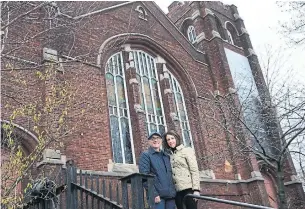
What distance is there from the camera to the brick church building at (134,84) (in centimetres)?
1002

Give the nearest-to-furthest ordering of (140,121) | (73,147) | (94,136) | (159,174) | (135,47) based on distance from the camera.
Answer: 1. (159,174)
2. (73,147)
3. (94,136)
4. (140,121)
5. (135,47)

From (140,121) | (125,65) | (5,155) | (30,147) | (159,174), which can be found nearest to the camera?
(159,174)

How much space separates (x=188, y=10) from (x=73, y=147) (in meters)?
13.1

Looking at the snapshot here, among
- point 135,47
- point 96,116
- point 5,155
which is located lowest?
point 5,155

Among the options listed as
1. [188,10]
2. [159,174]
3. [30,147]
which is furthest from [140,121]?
[188,10]

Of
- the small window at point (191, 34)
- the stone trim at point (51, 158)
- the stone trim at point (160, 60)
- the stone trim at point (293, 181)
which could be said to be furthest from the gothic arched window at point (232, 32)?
the stone trim at point (51, 158)

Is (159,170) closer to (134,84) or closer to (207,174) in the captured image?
(134,84)

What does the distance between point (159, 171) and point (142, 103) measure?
27.8 ft

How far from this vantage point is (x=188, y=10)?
66.7 ft

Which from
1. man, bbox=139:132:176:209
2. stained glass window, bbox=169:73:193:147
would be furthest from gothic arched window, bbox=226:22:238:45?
man, bbox=139:132:176:209

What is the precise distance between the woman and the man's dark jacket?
0.10 m

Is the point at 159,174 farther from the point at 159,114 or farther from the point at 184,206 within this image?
the point at 159,114

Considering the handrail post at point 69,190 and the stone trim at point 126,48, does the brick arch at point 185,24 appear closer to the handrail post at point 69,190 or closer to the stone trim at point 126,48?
the stone trim at point 126,48

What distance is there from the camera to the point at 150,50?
1505 centimetres
